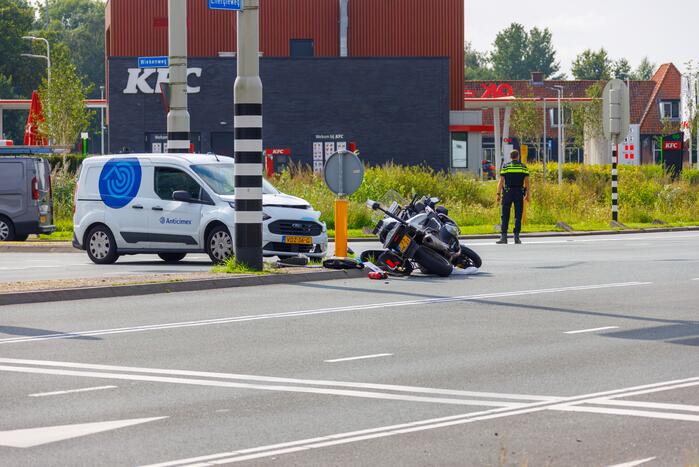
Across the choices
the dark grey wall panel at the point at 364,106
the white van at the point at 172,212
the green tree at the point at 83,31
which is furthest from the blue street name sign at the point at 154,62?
the green tree at the point at 83,31

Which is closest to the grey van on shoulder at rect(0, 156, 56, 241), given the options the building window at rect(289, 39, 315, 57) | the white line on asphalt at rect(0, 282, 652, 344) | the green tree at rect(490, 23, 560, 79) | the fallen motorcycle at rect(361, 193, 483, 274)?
the fallen motorcycle at rect(361, 193, 483, 274)

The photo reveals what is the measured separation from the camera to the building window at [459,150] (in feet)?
218

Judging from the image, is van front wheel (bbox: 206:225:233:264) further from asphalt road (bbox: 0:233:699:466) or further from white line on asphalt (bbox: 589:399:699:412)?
white line on asphalt (bbox: 589:399:699:412)

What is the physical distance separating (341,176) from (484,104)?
58.8 meters

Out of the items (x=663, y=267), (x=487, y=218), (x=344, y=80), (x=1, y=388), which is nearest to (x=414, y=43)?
(x=344, y=80)

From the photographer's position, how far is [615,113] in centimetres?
3431

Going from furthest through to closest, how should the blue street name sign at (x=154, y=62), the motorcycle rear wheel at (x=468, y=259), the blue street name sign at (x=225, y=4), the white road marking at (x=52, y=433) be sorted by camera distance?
1. the blue street name sign at (x=154, y=62)
2. the motorcycle rear wheel at (x=468, y=259)
3. the blue street name sign at (x=225, y=4)
4. the white road marking at (x=52, y=433)

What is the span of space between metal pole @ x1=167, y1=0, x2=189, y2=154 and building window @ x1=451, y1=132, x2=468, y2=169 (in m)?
43.2

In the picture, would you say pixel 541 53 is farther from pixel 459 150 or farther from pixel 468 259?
pixel 468 259

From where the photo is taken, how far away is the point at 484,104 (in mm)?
76688

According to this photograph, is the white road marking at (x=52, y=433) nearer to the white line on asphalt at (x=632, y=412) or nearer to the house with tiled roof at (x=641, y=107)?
the white line on asphalt at (x=632, y=412)

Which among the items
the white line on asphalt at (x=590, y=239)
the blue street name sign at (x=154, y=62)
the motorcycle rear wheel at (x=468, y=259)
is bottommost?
the white line on asphalt at (x=590, y=239)

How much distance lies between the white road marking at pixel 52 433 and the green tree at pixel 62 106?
173 ft

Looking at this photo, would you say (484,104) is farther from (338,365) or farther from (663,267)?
(338,365)
